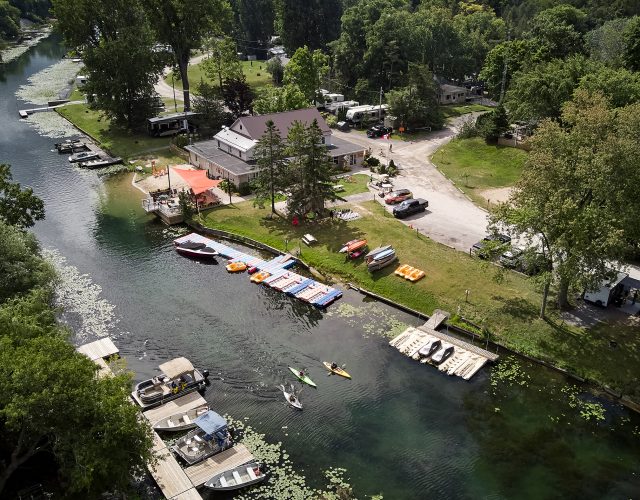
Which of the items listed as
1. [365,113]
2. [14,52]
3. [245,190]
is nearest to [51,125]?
[245,190]

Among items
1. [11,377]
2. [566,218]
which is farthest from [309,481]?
[566,218]

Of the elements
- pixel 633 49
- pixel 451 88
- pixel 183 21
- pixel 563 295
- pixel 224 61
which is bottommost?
pixel 451 88

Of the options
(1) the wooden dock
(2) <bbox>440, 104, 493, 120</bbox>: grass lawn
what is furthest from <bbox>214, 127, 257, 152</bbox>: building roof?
(1) the wooden dock

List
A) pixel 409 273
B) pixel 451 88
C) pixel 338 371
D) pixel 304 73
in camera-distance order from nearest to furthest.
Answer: pixel 338 371
pixel 409 273
pixel 304 73
pixel 451 88

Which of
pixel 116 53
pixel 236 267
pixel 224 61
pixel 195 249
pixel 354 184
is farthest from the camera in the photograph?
pixel 224 61

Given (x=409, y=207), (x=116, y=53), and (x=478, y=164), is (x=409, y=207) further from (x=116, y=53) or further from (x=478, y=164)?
(x=116, y=53)

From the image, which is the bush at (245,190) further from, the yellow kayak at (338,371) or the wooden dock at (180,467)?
the wooden dock at (180,467)

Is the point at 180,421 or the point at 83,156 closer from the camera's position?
the point at 180,421
